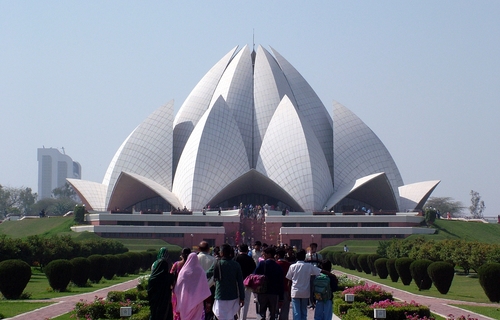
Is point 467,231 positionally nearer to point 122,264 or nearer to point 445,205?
point 122,264

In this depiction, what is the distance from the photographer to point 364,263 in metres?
27.4

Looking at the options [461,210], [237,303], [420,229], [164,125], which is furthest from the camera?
[461,210]

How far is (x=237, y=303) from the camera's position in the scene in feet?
31.4

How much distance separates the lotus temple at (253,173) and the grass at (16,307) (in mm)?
27473

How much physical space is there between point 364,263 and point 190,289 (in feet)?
64.8

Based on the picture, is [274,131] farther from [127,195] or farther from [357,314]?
[357,314]

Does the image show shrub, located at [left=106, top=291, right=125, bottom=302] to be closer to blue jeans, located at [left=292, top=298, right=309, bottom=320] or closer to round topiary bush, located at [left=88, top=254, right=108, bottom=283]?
blue jeans, located at [left=292, top=298, right=309, bottom=320]

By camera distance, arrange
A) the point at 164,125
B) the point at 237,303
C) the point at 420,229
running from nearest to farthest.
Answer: the point at 237,303, the point at 420,229, the point at 164,125

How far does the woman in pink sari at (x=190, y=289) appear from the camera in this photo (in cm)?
835

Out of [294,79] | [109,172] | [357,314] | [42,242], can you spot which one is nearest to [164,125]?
[109,172]

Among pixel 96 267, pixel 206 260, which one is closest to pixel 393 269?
pixel 96 267

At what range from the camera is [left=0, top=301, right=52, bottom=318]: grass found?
503 inches

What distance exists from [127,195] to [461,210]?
5770 cm

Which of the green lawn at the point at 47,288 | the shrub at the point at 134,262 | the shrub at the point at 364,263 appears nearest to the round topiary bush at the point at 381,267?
the shrub at the point at 364,263
